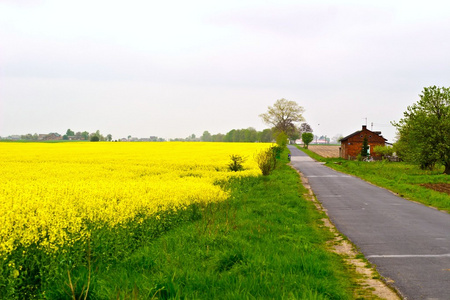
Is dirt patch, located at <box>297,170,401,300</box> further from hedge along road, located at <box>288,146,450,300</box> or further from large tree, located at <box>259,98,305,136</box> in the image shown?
large tree, located at <box>259,98,305,136</box>

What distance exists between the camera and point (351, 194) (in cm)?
2062

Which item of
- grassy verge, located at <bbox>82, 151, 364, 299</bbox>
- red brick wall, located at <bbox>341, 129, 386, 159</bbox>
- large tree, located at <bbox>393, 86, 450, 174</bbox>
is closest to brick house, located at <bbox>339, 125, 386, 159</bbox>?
red brick wall, located at <bbox>341, 129, 386, 159</bbox>

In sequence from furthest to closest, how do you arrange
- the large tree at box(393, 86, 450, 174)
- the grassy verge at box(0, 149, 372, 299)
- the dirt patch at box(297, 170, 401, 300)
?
1. the large tree at box(393, 86, 450, 174)
2. the dirt patch at box(297, 170, 401, 300)
3. the grassy verge at box(0, 149, 372, 299)

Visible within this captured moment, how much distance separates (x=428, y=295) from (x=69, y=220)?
638 cm

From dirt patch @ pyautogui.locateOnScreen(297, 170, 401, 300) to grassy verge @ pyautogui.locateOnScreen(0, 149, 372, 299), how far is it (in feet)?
0.59

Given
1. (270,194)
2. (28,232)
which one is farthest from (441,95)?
(28,232)

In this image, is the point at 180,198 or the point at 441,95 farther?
the point at 441,95

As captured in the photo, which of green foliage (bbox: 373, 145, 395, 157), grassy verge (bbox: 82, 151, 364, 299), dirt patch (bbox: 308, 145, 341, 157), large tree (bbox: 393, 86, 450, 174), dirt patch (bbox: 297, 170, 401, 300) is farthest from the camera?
dirt patch (bbox: 308, 145, 341, 157)

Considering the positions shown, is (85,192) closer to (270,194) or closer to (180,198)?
(180,198)

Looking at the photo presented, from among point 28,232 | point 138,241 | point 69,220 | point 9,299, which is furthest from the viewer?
point 138,241

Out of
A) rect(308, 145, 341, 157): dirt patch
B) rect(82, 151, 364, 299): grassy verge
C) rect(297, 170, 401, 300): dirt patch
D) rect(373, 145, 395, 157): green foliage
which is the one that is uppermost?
rect(373, 145, 395, 157): green foliage

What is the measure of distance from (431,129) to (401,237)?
29.3 meters

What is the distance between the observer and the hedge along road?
6.99 meters

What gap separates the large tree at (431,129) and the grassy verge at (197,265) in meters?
29.6
